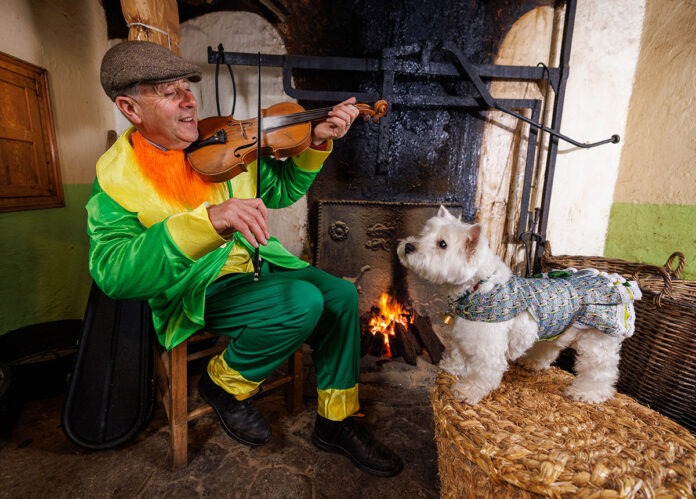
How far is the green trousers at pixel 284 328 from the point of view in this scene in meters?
1.48

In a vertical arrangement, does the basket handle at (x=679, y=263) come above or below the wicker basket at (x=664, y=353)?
above

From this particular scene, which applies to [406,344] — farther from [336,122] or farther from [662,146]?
[662,146]

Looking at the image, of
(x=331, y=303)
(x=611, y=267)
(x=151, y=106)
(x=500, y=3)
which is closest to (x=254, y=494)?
(x=331, y=303)

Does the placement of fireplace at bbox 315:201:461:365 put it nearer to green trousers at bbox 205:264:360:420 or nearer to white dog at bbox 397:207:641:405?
green trousers at bbox 205:264:360:420

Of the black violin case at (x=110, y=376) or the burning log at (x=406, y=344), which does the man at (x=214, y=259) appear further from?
the burning log at (x=406, y=344)

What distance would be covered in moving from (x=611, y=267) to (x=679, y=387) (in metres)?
0.84

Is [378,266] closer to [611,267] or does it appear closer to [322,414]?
[322,414]

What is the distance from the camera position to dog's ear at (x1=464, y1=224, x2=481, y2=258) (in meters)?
1.32

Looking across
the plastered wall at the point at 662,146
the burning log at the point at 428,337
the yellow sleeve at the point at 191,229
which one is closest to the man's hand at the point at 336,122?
the yellow sleeve at the point at 191,229

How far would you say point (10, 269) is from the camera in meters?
2.15

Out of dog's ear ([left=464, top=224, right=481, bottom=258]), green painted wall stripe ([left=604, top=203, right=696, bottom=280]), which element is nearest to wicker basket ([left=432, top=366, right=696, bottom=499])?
dog's ear ([left=464, top=224, right=481, bottom=258])

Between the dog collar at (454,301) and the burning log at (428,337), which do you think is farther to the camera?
the burning log at (428,337)

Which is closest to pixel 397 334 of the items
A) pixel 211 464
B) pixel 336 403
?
pixel 336 403

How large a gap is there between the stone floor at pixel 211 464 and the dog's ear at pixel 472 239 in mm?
1127
